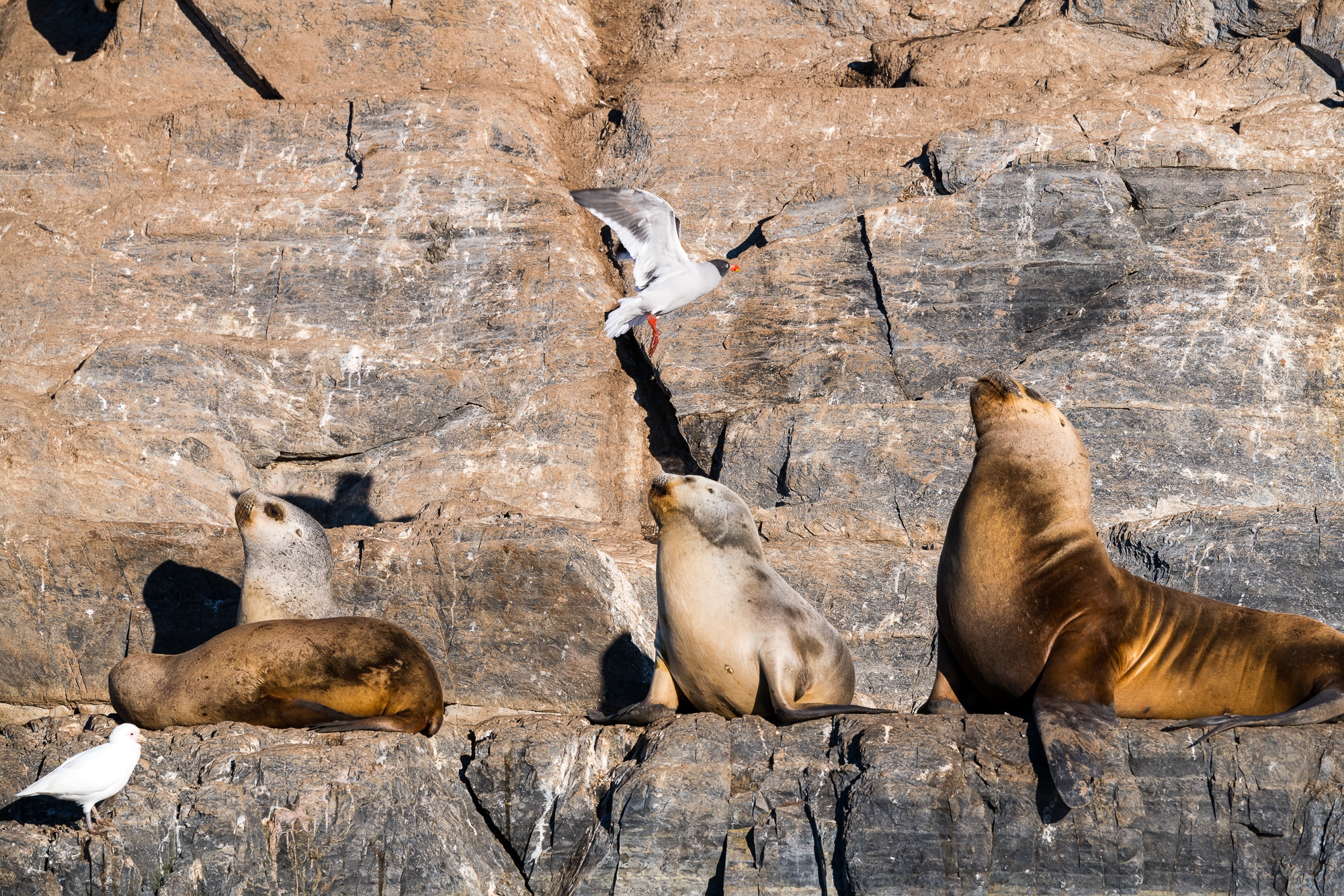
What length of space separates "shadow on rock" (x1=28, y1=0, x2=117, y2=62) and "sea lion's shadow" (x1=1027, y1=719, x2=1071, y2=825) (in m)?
11.3

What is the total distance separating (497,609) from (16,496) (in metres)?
3.17

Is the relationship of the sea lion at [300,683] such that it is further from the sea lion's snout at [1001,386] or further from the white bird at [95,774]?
the sea lion's snout at [1001,386]

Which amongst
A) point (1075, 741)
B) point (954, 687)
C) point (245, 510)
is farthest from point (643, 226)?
point (1075, 741)

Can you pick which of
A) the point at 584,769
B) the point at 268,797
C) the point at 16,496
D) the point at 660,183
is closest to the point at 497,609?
the point at 584,769

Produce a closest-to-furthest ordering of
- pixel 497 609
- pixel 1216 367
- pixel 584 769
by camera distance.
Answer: pixel 584 769, pixel 497 609, pixel 1216 367

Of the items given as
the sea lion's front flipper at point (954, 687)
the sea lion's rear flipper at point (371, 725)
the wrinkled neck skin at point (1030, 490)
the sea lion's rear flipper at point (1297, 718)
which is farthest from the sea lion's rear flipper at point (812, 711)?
the sea lion's rear flipper at point (371, 725)

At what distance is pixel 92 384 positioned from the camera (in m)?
9.57

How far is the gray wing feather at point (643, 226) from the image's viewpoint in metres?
8.91

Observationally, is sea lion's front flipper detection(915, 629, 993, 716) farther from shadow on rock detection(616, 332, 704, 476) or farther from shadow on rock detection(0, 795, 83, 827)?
shadow on rock detection(616, 332, 704, 476)

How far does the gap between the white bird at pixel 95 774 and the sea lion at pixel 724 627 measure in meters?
1.90

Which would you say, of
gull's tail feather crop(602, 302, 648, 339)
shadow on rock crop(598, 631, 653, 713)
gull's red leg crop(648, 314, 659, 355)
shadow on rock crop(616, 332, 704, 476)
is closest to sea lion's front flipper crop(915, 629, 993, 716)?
shadow on rock crop(598, 631, 653, 713)

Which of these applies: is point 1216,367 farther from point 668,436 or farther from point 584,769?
point 584,769

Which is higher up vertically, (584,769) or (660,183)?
(660,183)

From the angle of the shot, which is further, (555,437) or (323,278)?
(323,278)
